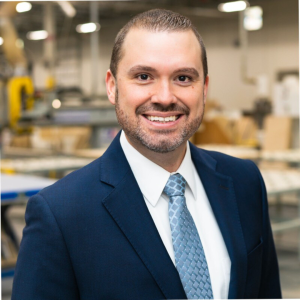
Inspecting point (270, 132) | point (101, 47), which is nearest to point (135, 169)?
point (270, 132)

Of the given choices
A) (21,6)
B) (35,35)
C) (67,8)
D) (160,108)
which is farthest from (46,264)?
(35,35)

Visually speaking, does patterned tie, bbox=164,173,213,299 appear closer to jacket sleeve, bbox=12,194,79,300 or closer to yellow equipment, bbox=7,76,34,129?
Answer: jacket sleeve, bbox=12,194,79,300

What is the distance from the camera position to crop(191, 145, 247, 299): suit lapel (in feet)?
4.29

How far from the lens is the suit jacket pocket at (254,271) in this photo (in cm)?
137

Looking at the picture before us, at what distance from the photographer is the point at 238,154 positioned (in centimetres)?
604

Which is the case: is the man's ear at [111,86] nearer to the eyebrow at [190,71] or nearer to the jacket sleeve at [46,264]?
the eyebrow at [190,71]

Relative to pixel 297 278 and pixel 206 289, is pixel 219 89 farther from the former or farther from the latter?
pixel 206 289

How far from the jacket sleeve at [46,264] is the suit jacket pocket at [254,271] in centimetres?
47

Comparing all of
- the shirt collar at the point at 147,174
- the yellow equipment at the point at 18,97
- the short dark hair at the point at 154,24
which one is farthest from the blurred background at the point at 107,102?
the shirt collar at the point at 147,174

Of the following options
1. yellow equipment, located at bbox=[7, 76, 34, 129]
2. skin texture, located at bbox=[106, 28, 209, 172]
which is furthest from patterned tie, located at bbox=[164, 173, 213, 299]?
yellow equipment, located at bbox=[7, 76, 34, 129]

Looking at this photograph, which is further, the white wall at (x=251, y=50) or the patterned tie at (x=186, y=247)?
the white wall at (x=251, y=50)

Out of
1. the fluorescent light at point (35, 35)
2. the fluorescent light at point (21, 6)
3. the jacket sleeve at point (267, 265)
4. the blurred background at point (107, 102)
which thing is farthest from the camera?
the fluorescent light at point (35, 35)

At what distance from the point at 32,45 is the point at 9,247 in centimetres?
1866

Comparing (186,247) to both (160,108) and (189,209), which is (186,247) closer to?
(189,209)
